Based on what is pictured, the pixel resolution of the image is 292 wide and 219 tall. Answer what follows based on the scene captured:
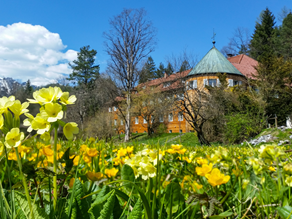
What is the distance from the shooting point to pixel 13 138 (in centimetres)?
44

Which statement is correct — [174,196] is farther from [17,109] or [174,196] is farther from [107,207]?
[17,109]

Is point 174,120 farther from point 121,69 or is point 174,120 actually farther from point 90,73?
point 90,73

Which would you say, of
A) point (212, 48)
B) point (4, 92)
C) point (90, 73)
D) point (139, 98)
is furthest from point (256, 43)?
point (4, 92)

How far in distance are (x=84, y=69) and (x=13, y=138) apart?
38.4m

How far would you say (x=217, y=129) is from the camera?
13523 mm

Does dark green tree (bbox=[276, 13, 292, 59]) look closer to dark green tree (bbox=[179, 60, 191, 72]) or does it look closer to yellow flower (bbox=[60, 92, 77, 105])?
dark green tree (bbox=[179, 60, 191, 72])

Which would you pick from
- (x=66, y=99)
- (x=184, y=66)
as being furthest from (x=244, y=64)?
(x=66, y=99)

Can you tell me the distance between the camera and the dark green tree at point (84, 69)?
3641 cm

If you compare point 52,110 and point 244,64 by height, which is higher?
point 244,64

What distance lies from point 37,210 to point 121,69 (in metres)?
20.1

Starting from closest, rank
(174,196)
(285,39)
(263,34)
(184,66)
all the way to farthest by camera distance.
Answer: (174,196) < (184,66) < (285,39) < (263,34)

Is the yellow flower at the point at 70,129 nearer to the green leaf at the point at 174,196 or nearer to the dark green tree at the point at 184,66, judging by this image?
the green leaf at the point at 174,196

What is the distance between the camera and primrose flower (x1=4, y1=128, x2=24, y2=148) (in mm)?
426

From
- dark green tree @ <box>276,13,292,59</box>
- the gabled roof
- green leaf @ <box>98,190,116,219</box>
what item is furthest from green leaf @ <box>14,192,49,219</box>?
dark green tree @ <box>276,13,292,59</box>
